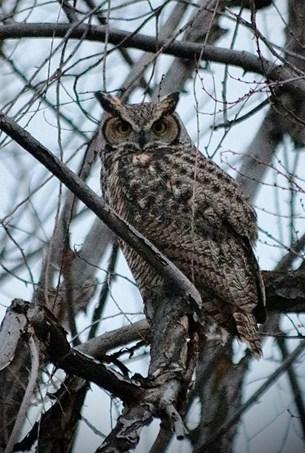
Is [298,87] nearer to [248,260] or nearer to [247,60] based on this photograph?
[247,60]

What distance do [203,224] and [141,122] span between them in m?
0.67

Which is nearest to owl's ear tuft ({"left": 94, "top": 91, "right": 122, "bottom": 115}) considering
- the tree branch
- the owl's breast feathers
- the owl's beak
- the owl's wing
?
the owl's beak

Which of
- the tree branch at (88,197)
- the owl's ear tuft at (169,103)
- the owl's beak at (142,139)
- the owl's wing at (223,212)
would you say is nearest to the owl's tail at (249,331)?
the owl's wing at (223,212)

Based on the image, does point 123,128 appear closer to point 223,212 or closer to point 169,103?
point 169,103

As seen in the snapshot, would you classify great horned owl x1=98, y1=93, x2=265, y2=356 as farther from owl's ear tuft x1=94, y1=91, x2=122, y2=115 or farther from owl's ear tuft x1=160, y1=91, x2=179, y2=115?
owl's ear tuft x1=160, y1=91, x2=179, y2=115

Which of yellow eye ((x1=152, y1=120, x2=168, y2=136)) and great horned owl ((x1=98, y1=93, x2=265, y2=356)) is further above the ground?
yellow eye ((x1=152, y1=120, x2=168, y2=136))

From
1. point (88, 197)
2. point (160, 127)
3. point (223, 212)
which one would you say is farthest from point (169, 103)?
point (88, 197)

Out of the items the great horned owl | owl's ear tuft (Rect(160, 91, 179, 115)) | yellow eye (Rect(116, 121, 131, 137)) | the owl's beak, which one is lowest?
the great horned owl

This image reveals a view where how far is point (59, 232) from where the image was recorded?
162 inches

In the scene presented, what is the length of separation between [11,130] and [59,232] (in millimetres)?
1391

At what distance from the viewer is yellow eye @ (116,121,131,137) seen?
4852mm

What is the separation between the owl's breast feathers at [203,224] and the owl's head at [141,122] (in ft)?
0.81

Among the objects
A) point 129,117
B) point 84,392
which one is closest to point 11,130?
point 84,392

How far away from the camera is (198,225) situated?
440 centimetres
